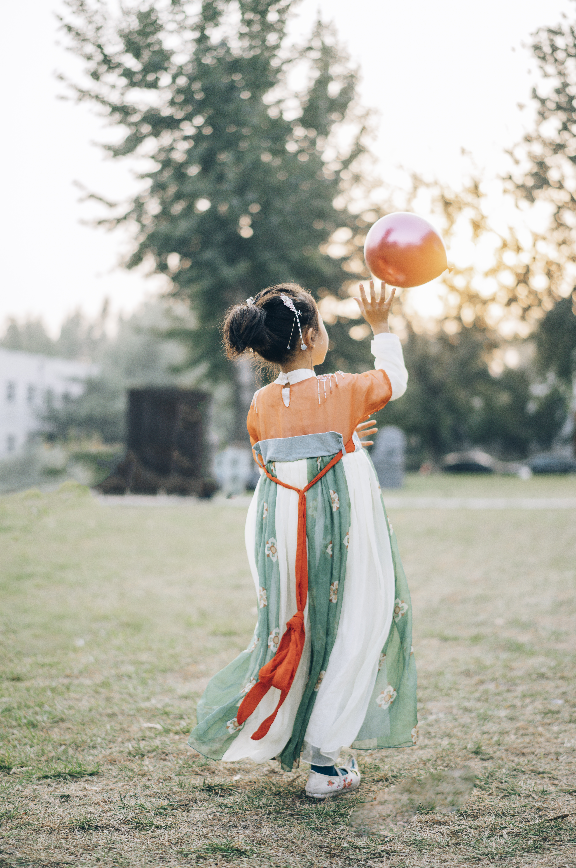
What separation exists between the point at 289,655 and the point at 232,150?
16.4 meters

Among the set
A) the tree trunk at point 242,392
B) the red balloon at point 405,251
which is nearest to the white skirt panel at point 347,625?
the red balloon at point 405,251

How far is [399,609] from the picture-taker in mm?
2621

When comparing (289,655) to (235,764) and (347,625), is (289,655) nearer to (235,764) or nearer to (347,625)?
(347,625)

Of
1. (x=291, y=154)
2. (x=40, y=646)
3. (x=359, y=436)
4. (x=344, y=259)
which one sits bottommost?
(x=40, y=646)

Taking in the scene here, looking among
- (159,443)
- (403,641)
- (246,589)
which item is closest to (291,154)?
(159,443)

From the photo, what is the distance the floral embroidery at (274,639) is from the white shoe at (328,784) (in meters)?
0.45

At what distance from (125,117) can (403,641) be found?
17127 millimetres

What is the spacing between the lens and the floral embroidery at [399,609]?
8.60 ft

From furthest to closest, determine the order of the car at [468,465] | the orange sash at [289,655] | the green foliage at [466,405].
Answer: the green foliage at [466,405] < the car at [468,465] < the orange sash at [289,655]

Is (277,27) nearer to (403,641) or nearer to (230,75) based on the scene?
(230,75)

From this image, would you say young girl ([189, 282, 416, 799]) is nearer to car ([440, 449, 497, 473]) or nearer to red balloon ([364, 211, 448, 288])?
red balloon ([364, 211, 448, 288])

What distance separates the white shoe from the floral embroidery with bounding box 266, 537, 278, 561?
0.75 meters

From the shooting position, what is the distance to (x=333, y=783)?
2539 mm

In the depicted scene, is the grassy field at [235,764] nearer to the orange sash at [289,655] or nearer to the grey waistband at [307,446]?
the orange sash at [289,655]
